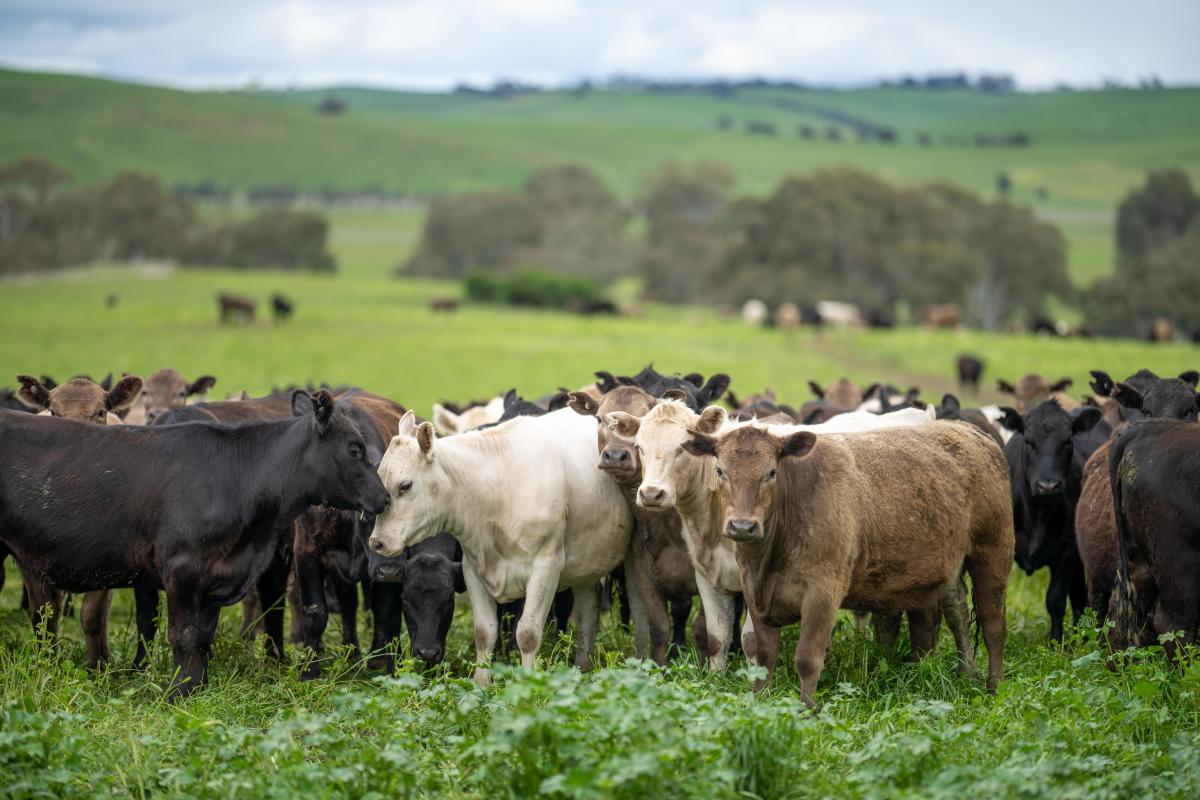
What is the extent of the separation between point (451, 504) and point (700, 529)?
1745 mm

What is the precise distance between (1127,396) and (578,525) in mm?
4795

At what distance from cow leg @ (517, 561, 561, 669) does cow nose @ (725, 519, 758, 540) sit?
1.87 metres

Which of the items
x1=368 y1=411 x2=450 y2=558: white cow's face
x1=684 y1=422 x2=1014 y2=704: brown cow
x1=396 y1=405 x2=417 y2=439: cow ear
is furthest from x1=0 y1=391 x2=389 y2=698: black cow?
x1=684 y1=422 x2=1014 y2=704: brown cow

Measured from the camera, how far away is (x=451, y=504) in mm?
8797

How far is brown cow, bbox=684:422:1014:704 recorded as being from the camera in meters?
7.75

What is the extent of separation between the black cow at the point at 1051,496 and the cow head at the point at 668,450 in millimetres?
3621

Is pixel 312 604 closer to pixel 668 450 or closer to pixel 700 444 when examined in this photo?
pixel 668 450

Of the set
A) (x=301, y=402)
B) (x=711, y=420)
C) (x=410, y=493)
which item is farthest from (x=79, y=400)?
(x=711, y=420)

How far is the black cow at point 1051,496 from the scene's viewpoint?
35.2ft

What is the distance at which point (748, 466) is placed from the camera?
7688 mm

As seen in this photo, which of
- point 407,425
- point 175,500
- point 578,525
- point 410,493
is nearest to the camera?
point 175,500

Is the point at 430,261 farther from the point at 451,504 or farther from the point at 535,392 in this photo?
the point at 451,504

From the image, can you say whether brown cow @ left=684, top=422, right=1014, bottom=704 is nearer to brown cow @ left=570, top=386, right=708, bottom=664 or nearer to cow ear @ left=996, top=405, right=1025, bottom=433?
brown cow @ left=570, top=386, right=708, bottom=664

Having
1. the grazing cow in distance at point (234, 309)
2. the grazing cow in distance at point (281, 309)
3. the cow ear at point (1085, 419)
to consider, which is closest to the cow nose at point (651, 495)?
the cow ear at point (1085, 419)
